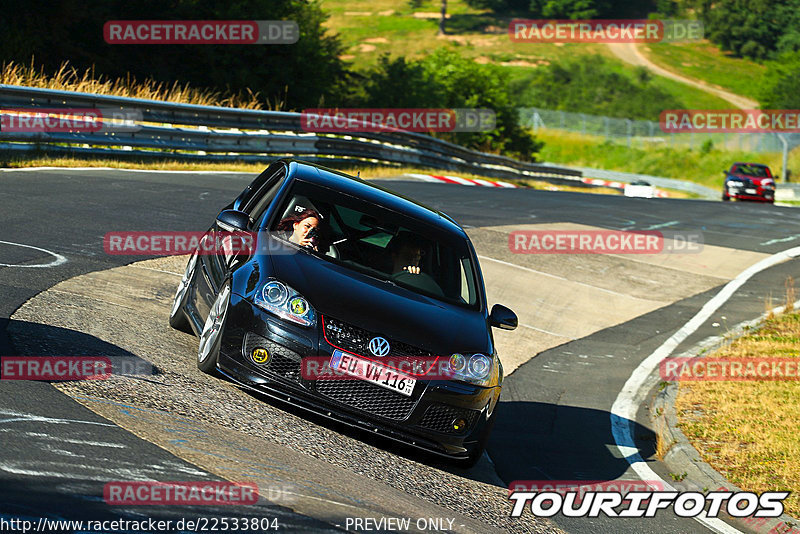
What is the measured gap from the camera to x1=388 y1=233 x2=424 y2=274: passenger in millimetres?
7461

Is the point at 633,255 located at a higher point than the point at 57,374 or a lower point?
lower

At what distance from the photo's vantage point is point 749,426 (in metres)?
8.68

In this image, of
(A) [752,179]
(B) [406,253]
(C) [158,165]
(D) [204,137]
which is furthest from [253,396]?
(A) [752,179]

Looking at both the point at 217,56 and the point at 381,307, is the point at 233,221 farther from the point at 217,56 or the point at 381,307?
the point at 217,56

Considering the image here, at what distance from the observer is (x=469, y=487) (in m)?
6.57

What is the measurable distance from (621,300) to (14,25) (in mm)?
21231

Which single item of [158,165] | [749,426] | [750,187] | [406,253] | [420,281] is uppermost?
[406,253]

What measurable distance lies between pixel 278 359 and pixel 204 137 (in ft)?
51.8

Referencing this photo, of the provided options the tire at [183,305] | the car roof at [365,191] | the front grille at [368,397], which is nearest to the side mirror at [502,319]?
the car roof at [365,191]

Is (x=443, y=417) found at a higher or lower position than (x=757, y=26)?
lower

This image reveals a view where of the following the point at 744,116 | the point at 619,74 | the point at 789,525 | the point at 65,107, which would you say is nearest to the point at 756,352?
the point at 789,525

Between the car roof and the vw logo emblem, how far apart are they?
1.74 meters

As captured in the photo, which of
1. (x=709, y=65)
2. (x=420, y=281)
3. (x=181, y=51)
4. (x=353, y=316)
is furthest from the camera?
(x=709, y=65)

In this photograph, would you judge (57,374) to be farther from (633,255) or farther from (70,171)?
(633,255)
